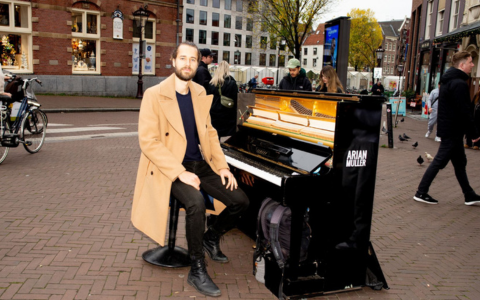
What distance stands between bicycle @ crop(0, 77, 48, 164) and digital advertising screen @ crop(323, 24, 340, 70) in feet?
19.8

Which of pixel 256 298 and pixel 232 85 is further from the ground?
pixel 232 85

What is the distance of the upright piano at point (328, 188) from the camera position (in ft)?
10.2

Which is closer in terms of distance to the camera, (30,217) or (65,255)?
(65,255)

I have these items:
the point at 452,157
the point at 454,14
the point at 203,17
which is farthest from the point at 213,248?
the point at 203,17

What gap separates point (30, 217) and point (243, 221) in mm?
2425

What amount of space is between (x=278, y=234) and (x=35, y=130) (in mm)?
6750

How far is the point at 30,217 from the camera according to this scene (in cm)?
474

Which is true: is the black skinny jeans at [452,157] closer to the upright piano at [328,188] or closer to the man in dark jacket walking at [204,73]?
the upright piano at [328,188]

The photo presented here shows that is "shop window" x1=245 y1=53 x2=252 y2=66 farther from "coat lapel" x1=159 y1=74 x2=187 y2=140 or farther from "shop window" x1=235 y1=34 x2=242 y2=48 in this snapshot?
"coat lapel" x1=159 y1=74 x2=187 y2=140

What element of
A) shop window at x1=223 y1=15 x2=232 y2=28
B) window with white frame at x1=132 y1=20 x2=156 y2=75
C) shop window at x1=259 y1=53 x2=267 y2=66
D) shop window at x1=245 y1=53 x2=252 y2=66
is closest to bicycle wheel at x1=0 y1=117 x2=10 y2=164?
window with white frame at x1=132 y1=20 x2=156 y2=75

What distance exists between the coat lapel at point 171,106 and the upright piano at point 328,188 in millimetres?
657

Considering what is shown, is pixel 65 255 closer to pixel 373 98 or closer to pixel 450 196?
pixel 373 98

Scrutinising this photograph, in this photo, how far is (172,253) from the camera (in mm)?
3834

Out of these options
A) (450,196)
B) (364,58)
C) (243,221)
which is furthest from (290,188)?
(364,58)
